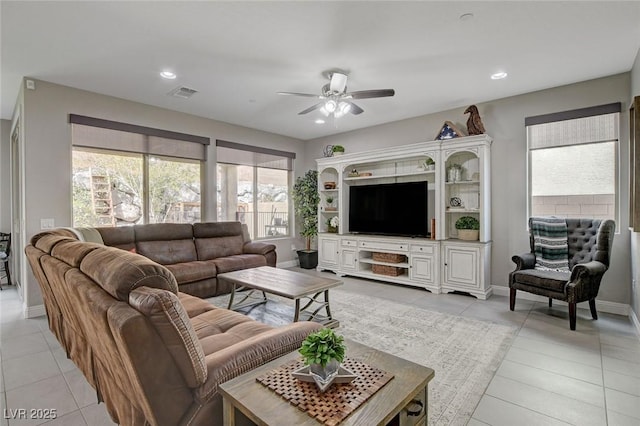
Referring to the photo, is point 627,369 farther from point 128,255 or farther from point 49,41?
point 49,41

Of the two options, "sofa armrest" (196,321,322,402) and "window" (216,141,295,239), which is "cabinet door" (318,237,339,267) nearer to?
"window" (216,141,295,239)

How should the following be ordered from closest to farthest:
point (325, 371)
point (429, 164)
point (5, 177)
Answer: point (325, 371), point (429, 164), point (5, 177)

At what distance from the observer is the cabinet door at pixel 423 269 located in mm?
4668

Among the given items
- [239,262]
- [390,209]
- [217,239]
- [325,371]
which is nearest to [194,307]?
[325,371]

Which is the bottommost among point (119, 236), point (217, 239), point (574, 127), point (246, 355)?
point (246, 355)

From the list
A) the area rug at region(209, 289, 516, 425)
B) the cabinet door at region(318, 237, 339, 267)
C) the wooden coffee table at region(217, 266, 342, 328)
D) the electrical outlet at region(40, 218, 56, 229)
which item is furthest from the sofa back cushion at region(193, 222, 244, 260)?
the electrical outlet at region(40, 218, 56, 229)

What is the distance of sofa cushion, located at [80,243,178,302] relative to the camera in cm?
127

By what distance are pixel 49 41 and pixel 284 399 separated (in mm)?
3659

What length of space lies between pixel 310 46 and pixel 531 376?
10.8 ft

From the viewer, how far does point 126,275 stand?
1.28 m

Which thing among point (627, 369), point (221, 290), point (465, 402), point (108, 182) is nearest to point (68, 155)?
point (108, 182)

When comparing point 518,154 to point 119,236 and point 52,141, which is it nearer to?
point 119,236

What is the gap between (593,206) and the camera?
3854 millimetres

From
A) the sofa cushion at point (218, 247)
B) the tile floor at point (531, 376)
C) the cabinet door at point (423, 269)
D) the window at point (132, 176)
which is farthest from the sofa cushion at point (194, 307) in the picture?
the cabinet door at point (423, 269)
